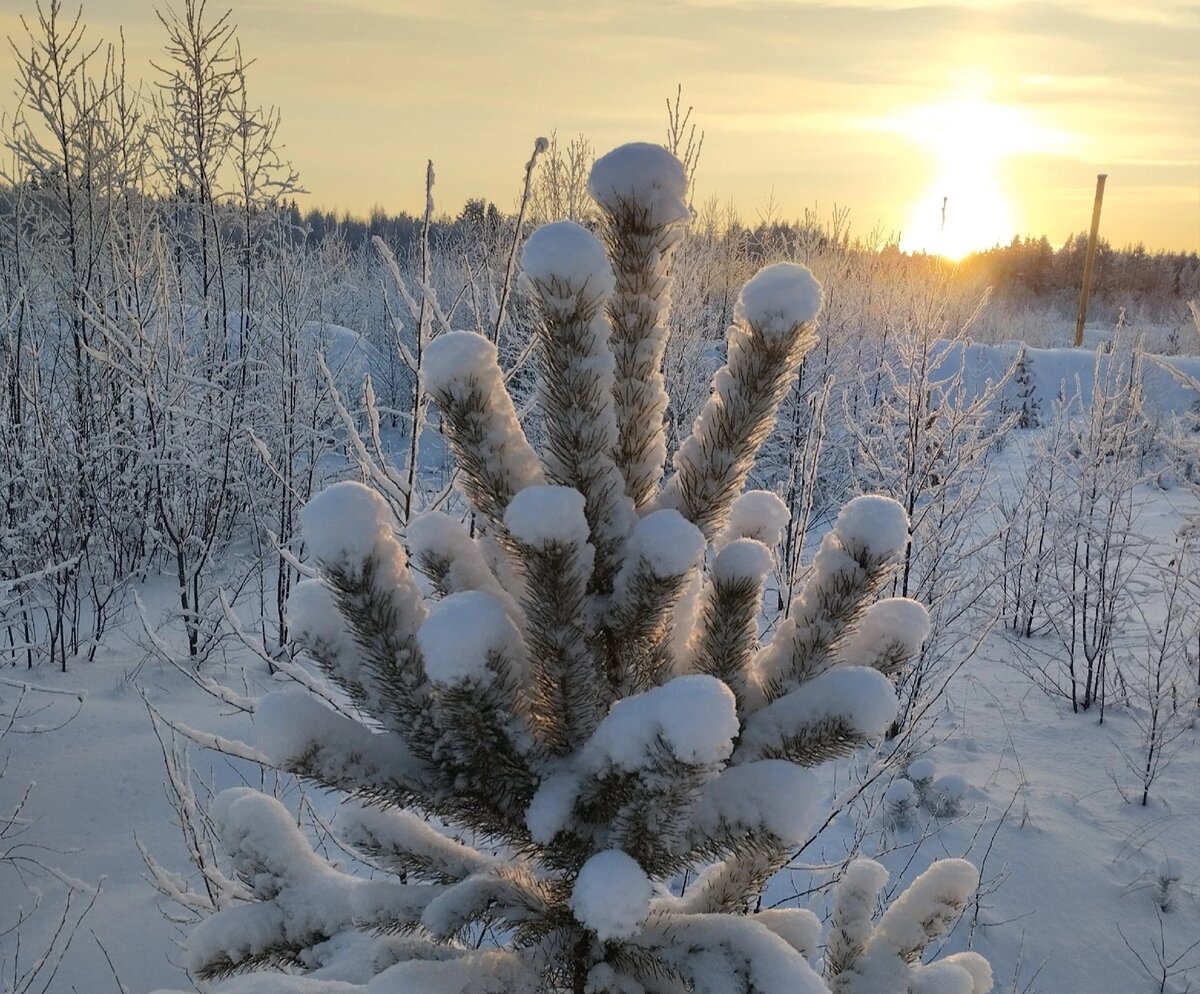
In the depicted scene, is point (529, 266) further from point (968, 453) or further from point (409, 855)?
point (968, 453)

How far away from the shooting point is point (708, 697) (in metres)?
0.75

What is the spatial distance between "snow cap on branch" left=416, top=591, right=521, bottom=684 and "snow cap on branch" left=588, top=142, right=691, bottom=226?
17.8 inches

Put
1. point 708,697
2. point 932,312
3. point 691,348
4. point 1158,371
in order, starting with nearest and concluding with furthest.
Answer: point 708,697 → point 932,312 → point 691,348 → point 1158,371

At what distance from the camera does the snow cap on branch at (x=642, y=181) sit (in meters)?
0.90

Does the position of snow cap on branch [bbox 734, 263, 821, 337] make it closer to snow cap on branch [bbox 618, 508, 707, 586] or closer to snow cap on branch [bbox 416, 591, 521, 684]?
snow cap on branch [bbox 618, 508, 707, 586]

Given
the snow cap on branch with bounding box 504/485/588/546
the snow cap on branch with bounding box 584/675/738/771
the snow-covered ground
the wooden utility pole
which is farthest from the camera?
the wooden utility pole

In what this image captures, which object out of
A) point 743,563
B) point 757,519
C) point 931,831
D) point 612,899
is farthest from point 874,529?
point 931,831

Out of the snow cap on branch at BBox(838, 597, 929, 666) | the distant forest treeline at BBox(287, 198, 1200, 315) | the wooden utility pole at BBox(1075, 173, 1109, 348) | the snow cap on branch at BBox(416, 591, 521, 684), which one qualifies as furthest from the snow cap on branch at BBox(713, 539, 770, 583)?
the distant forest treeline at BBox(287, 198, 1200, 315)

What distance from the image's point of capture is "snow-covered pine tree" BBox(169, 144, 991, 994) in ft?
2.84

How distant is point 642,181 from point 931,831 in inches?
219

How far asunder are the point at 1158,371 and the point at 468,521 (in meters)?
19.8

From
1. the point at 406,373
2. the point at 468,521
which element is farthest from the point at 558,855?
the point at 406,373

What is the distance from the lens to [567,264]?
33.5 inches

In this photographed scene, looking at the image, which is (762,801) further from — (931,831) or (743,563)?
(931,831)
